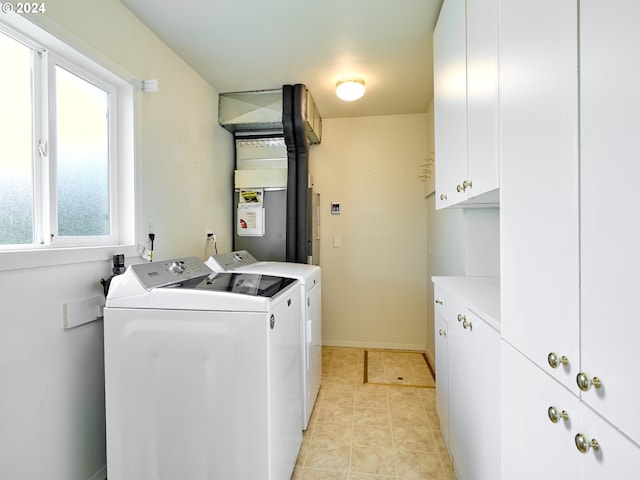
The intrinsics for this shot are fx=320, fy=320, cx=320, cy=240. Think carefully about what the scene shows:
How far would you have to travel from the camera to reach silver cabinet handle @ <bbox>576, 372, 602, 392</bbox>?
0.50 meters

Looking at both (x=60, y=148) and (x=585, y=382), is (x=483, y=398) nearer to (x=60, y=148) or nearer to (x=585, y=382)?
(x=585, y=382)

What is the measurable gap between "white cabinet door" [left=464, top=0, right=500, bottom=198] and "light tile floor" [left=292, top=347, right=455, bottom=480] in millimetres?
1435

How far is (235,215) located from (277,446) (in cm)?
207

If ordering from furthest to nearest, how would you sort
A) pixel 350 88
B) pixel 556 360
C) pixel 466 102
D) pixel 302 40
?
pixel 350 88 → pixel 302 40 → pixel 466 102 → pixel 556 360

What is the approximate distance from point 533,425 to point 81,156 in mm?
2051

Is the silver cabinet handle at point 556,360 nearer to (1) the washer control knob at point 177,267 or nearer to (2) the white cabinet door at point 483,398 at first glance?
(2) the white cabinet door at point 483,398

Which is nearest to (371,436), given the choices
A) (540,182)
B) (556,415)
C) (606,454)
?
(556,415)

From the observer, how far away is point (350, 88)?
2570mm

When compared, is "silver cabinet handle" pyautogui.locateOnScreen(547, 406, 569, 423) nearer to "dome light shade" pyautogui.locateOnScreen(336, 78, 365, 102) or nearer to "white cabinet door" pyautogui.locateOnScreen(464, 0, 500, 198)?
"white cabinet door" pyautogui.locateOnScreen(464, 0, 500, 198)

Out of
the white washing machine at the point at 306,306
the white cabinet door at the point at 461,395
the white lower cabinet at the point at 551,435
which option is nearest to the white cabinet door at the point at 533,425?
the white lower cabinet at the point at 551,435

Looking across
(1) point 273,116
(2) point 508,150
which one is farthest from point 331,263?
(2) point 508,150

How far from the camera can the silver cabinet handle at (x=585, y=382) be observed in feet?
1.65

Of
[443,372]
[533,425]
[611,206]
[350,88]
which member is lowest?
[443,372]

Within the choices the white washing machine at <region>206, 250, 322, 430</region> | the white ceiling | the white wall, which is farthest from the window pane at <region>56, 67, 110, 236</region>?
the white wall
